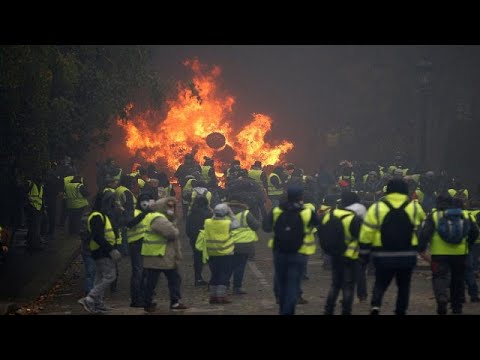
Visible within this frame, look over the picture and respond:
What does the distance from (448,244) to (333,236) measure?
1.91 m

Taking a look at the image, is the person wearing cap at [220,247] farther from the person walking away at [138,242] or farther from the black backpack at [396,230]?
the black backpack at [396,230]

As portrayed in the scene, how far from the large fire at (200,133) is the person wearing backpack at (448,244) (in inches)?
1153

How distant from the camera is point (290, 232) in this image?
464 inches

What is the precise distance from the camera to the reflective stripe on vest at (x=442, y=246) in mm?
12969

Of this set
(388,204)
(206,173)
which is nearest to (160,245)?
(388,204)

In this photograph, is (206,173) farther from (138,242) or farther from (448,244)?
(448,244)

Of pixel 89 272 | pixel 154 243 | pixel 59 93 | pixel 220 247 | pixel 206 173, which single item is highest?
pixel 59 93

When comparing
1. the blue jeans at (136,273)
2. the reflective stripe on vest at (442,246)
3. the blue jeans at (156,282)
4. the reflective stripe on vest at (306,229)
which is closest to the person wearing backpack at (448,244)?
the reflective stripe on vest at (442,246)

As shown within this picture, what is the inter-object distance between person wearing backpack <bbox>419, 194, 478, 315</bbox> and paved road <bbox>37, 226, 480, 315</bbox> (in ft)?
1.76

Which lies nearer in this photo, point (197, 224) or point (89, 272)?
point (89, 272)
